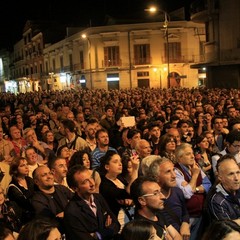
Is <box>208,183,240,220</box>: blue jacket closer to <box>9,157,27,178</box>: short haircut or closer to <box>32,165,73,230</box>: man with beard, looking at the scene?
<box>32,165,73,230</box>: man with beard

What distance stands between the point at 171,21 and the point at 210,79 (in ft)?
50.7

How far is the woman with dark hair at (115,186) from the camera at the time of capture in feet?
17.4

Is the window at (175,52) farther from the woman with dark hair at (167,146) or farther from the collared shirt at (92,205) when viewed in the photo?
the collared shirt at (92,205)

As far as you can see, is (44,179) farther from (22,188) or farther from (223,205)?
(223,205)

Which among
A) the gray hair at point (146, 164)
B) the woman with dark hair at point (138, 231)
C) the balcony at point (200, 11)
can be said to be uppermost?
the balcony at point (200, 11)

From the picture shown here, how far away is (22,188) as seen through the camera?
555 cm

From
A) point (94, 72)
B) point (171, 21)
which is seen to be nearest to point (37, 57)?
point (94, 72)

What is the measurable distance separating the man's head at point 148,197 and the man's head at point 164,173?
53cm

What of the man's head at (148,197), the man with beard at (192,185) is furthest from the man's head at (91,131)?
the man's head at (148,197)

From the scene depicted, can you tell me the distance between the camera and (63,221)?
181 inches

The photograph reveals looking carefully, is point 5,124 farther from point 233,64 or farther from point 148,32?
point 148,32

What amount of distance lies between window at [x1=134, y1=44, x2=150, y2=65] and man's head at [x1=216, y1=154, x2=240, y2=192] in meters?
47.0

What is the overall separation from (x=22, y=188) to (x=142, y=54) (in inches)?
1852

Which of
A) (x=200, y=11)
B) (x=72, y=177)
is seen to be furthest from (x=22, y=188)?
(x=200, y=11)
